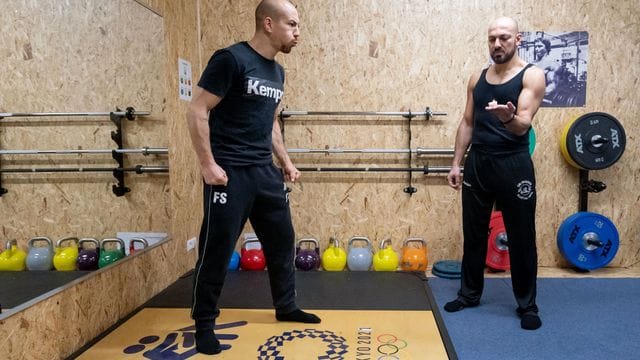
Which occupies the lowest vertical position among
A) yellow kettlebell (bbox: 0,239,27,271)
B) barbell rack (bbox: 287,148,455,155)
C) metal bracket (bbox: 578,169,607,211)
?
yellow kettlebell (bbox: 0,239,27,271)

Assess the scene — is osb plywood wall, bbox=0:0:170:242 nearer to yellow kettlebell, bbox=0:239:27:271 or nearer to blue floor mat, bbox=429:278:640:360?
yellow kettlebell, bbox=0:239:27:271

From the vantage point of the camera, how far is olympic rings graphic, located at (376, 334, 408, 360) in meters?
2.07

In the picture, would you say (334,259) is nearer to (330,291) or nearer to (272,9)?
(330,291)

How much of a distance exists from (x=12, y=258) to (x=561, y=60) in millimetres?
3631

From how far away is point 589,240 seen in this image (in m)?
3.31

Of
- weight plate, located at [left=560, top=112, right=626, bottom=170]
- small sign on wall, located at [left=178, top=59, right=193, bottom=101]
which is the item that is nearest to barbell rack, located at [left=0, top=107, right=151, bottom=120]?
small sign on wall, located at [left=178, top=59, right=193, bottom=101]

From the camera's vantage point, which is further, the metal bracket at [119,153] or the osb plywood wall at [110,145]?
the metal bracket at [119,153]

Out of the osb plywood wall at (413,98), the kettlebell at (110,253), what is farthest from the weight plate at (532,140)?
the kettlebell at (110,253)

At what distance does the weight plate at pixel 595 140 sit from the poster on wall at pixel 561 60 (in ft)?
0.94

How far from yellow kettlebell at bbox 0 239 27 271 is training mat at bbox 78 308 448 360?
494 mm

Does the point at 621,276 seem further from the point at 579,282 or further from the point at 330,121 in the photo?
the point at 330,121

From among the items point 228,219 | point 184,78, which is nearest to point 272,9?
point 228,219

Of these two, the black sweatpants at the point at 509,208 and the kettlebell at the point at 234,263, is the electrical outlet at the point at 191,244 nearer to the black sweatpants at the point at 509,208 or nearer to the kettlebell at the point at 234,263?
the kettlebell at the point at 234,263

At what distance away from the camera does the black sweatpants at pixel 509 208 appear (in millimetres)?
2480
